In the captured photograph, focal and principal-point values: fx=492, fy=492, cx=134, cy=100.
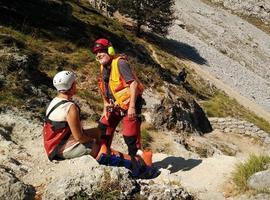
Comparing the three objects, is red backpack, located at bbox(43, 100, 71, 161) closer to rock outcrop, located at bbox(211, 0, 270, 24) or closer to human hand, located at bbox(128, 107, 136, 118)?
human hand, located at bbox(128, 107, 136, 118)

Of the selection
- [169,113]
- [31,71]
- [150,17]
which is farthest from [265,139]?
[150,17]

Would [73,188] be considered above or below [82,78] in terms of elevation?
above

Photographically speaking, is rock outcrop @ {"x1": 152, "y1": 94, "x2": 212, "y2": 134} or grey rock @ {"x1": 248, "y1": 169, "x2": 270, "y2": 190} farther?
rock outcrop @ {"x1": 152, "y1": 94, "x2": 212, "y2": 134}

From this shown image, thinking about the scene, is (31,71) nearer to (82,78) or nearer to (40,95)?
(40,95)

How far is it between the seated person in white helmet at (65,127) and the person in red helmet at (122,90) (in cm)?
64

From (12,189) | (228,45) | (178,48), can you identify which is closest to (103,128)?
(12,189)

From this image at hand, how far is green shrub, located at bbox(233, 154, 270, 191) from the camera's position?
812 centimetres

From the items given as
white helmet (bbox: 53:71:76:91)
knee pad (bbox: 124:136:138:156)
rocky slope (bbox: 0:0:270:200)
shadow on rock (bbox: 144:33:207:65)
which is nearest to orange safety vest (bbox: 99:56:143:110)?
knee pad (bbox: 124:136:138:156)

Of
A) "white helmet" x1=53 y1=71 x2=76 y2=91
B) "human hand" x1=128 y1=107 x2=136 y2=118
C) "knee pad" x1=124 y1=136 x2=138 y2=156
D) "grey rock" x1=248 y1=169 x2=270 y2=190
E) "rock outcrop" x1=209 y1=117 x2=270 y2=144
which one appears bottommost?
"rock outcrop" x1=209 y1=117 x2=270 y2=144

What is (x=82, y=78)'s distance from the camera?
58.0 ft

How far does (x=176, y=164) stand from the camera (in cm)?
992

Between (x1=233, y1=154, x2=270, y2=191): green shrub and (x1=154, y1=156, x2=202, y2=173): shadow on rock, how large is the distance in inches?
47.8

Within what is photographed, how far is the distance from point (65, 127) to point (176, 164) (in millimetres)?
3105

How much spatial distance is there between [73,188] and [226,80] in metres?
38.4
